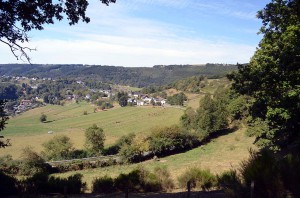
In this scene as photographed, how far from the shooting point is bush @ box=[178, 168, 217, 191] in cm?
1377

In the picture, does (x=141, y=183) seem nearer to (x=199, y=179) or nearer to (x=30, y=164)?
(x=199, y=179)

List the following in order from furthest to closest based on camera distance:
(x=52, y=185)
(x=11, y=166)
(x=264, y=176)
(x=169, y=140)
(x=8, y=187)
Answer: (x=169, y=140) → (x=11, y=166) → (x=52, y=185) → (x=8, y=187) → (x=264, y=176)

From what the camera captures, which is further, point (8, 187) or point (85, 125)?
point (85, 125)

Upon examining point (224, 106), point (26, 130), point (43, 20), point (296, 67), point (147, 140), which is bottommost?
point (26, 130)

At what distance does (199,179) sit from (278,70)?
22.4ft

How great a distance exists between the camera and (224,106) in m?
62.6

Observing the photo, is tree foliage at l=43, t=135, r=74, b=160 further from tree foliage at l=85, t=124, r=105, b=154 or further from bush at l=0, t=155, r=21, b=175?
bush at l=0, t=155, r=21, b=175

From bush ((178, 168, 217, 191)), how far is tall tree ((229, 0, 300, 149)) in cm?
529

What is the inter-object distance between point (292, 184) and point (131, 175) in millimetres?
9892

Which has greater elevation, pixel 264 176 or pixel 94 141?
pixel 264 176

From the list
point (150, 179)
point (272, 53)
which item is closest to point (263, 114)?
point (272, 53)

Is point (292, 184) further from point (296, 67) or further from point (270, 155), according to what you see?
point (296, 67)

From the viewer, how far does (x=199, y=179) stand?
14.5 meters

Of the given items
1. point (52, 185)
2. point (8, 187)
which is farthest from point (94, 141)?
point (8, 187)
